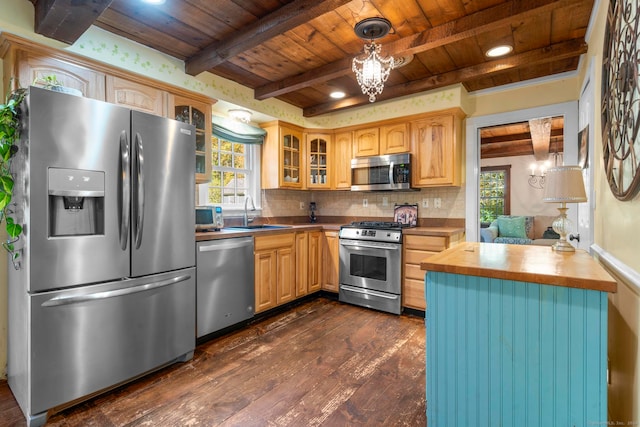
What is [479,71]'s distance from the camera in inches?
Answer: 118

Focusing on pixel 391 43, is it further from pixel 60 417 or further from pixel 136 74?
pixel 60 417

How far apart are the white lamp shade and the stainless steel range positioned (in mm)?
1632

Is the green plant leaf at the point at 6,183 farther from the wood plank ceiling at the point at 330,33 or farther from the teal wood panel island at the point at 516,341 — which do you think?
the teal wood panel island at the point at 516,341

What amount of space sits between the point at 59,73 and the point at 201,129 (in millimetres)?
1069

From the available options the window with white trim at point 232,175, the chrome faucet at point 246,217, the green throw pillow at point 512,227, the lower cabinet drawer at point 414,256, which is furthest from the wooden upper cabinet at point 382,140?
the green throw pillow at point 512,227

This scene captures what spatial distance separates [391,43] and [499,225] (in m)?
5.71

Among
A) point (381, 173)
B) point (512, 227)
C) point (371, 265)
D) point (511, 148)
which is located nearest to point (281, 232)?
point (371, 265)

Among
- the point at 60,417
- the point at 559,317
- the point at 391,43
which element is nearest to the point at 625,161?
the point at 559,317

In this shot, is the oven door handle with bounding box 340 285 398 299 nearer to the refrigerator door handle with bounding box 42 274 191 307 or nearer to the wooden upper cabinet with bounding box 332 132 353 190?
the wooden upper cabinet with bounding box 332 132 353 190

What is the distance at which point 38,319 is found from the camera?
1684 millimetres

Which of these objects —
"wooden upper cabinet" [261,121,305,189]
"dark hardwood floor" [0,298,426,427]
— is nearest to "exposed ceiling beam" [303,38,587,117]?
"wooden upper cabinet" [261,121,305,189]

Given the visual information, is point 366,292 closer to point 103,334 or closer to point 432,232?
point 432,232

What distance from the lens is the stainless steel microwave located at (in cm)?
363

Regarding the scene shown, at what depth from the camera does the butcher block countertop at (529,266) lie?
118 centimetres
